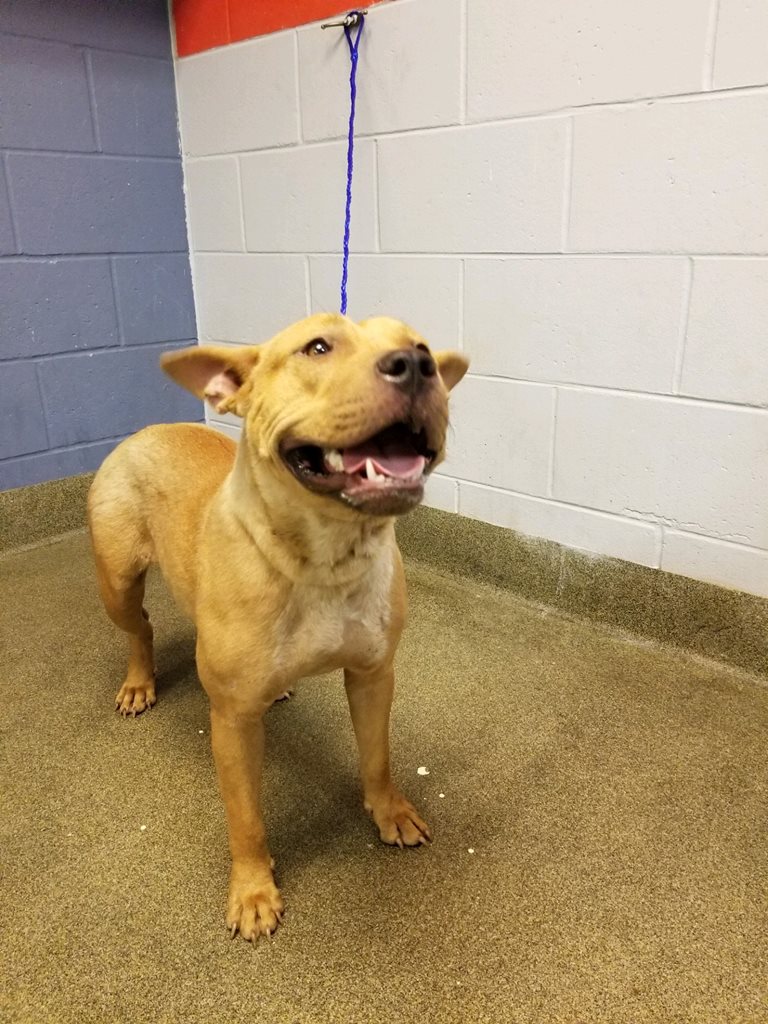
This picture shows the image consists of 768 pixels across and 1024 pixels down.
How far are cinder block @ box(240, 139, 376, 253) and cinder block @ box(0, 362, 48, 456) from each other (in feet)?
3.67

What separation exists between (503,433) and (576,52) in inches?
46.8

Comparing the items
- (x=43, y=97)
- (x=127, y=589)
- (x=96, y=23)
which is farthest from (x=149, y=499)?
(x=96, y=23)

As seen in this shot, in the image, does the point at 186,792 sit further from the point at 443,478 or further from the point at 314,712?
the point at 443,478

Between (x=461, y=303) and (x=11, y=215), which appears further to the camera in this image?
(x=11, y=215)

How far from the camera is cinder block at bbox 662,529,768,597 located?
89.9 inches

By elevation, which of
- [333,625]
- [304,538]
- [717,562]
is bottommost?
[717,562]

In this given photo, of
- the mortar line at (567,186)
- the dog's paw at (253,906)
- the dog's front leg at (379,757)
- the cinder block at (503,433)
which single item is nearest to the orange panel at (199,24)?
the mortar line at (567,186)

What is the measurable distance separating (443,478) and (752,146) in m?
1.48

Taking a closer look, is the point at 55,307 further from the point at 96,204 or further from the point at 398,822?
the point at 398,822

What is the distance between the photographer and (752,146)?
1988 millimetres

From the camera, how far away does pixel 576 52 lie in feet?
7.27

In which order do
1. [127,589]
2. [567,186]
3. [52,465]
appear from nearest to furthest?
[127,589] → [567,186] → [52,465]

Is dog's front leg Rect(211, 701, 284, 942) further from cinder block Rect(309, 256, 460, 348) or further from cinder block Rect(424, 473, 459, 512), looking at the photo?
cinder block Rect(309, 256, 460, 348)

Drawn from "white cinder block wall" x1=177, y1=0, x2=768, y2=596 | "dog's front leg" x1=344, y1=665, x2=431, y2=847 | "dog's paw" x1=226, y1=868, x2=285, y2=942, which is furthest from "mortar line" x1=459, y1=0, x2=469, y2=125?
"dog's paw" x1=226, y1=868, x2=285, y2=942
